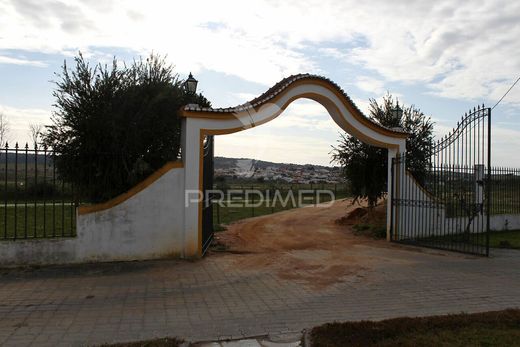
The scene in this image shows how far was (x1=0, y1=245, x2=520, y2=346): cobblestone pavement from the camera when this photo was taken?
5094 mm

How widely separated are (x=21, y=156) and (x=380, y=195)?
39.3 ft

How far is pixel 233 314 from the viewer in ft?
18.6

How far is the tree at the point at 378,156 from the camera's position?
15.1 m

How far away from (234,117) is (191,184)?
183 centimetres

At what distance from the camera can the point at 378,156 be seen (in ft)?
49.6

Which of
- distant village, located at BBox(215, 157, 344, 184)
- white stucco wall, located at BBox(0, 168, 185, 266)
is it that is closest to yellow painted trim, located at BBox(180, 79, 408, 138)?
white stucco wall, located at BBox(0, 168, 185, 266)

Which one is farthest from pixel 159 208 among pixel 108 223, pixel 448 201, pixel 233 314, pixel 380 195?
pixel 380 195

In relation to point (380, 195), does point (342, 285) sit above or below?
below

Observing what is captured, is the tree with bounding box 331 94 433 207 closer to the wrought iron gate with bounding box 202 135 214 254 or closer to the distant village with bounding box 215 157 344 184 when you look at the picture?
the distant village with bounding box 215 157 344 184

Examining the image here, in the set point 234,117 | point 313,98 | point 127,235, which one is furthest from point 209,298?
point 313,98

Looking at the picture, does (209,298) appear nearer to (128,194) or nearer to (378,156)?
(128,194)

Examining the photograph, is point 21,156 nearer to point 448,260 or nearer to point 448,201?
point 448,260

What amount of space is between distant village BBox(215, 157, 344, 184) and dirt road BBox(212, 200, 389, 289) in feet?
10.4

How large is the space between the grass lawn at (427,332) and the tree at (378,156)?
9.98m
